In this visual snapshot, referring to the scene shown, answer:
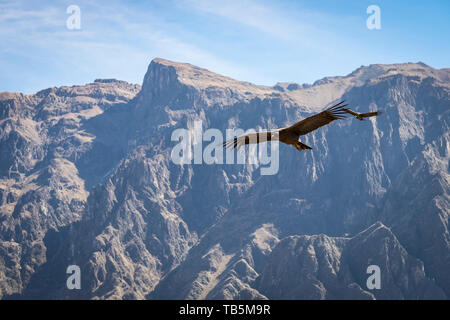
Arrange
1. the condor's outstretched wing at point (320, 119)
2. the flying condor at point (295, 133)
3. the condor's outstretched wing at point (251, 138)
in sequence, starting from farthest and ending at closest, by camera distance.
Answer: the condor's outstretched wing at point (251, 138) → the flying condor at point (295, 133) → the condor's outstretched wing at point (320, 119)

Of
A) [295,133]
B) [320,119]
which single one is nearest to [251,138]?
→ [295,133]

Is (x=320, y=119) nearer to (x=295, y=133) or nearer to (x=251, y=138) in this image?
(x=295, y=133)

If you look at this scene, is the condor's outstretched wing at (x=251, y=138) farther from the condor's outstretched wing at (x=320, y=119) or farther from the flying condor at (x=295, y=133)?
the condor's outstretched wing at (x=320, y=119)

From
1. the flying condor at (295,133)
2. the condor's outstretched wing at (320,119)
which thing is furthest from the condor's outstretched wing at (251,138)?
the condor's outstretched wing at (320,119)
